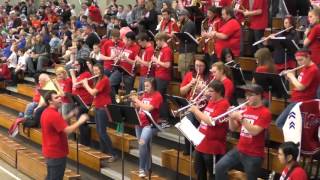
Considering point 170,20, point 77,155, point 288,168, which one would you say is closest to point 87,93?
point 77,155

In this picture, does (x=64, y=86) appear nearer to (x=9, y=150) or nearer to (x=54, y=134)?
(x=9, y=150)

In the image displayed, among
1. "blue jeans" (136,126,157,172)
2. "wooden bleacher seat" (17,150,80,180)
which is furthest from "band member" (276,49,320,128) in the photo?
"wooden bleacher seat" (17,150,80,180)

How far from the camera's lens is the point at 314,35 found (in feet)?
23.2

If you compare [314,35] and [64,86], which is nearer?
[314,35]

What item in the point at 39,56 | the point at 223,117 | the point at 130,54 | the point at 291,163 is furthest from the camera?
the point at 39,56

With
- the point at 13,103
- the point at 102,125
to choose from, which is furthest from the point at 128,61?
the point at 13,103

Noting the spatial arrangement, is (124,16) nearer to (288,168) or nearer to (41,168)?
(41,168)

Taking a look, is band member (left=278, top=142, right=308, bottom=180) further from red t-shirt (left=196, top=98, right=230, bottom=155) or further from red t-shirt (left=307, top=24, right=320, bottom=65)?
red t-shirt (left=307, top=24, right=320, bottom=65)

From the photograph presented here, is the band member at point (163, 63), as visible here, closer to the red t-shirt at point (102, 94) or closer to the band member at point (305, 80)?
the red t-shirt at point (102, 94)

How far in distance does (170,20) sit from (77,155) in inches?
123

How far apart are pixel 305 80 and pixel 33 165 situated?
504 centimetres

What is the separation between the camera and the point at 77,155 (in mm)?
8727

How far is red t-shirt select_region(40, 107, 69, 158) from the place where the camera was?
6664mm

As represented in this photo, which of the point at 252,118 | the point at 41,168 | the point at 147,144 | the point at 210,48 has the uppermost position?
the point at 210,48
